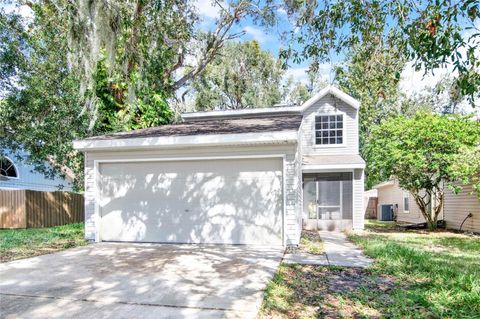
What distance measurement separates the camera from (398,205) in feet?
64.0

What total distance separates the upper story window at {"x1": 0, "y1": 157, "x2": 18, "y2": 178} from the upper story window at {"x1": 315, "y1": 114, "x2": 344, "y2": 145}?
1610 centimetres

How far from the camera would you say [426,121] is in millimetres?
12062

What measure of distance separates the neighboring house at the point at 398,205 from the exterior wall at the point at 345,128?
5.48 m

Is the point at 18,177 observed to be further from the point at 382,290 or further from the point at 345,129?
the point at 382,290

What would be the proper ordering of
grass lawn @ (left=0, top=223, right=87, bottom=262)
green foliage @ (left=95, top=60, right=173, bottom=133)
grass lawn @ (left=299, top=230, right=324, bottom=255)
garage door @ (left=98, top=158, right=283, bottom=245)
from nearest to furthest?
1. grass lawn @ (left=0, top=223, right=87, bottom=262)
2. grass lawn @ (left=299, top=230, right=324, bottom=255)
3. garage door @ (left=98, top=158, right=283, bottom=245)
4. green foliage @ (left=95, top=60, right=173, bottom=133)

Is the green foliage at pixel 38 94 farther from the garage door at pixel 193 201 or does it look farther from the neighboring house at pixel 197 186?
the garage door at pixel 193 201

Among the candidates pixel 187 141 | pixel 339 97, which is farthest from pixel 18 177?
pixel 339 97

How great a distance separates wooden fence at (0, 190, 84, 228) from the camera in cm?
1340

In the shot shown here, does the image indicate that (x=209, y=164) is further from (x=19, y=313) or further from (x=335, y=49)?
(x=19, y=313)

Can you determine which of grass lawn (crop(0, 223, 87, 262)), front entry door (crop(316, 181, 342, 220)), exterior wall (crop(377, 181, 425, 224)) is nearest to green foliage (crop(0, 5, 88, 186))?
grass lawn (crop(0, 223, 87, 262))

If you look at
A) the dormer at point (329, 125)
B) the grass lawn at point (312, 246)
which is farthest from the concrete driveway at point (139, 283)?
the dormer at point (329, 125)

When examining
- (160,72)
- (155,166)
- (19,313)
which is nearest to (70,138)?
(160,72)

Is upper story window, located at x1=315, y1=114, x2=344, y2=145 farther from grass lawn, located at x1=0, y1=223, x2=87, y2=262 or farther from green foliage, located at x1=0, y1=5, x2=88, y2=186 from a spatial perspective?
grass lawn, located at x1=0, y1=223, x2=87, y2=262

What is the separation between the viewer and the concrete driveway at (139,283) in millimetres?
3971
